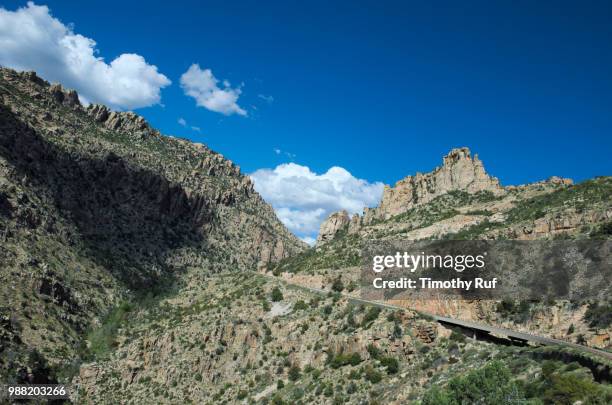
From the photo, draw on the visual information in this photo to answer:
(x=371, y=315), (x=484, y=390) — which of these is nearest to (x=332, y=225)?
(x=371, y=315)

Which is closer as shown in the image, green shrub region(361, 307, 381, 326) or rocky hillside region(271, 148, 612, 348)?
green shrub region(361, 307, 381, 326)

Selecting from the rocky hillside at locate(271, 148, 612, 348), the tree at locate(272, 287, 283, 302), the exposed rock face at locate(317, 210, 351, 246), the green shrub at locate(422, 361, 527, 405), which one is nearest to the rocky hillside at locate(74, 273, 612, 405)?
the green shrub at locate(422, 361, 527, 405)

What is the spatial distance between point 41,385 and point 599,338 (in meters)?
60.8

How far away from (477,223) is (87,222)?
90694 mm

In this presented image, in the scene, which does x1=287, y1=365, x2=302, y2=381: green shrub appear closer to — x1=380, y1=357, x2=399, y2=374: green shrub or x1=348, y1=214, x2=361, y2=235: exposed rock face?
x1=380, y1=357, x2=399, y2=374: green shrub

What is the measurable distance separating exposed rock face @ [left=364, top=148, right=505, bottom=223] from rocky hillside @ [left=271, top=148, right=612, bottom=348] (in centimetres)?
26

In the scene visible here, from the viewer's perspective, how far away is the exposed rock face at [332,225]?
149738mm

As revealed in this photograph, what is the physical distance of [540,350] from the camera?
95.9 ft

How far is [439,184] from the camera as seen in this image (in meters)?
130

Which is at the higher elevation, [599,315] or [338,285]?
[338,285]

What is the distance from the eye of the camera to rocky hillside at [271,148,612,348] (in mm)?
45500

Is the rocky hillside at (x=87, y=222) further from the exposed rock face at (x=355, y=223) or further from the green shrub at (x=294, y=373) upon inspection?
the green shrub at (x=294, y=373)

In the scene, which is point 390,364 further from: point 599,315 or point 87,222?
point 87,222

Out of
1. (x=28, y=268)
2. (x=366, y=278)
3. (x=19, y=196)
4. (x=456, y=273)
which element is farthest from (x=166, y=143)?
(x=456, y=273)
